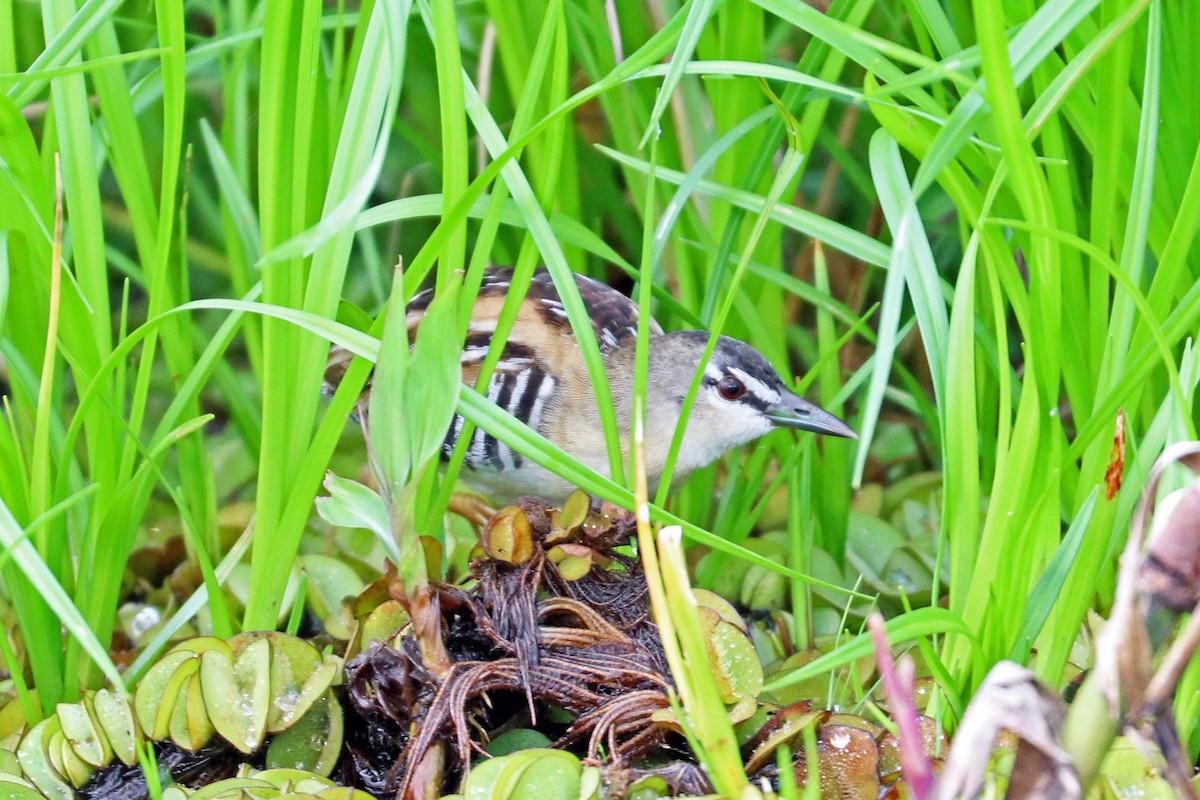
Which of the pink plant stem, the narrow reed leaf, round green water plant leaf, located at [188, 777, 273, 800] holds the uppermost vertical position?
A: the narrow reed leaf

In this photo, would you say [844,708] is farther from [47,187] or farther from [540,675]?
[47,187]

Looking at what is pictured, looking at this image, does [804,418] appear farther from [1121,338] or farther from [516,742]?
[516,742]

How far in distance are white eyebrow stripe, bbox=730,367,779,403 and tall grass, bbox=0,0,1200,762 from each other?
0.11 metres

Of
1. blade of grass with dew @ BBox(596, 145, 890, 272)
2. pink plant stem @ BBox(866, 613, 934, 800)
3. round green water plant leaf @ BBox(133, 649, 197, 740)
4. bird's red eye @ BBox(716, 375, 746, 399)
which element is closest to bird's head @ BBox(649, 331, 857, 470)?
bird's red eye @ BBox(716, 375, 746, 399)

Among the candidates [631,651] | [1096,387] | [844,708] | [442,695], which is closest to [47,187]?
[442,695]

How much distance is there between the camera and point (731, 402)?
8.71 feet

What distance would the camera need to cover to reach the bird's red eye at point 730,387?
263cm

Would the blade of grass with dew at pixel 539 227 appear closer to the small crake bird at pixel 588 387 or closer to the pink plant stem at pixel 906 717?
the small crake bird at pixel 588 387

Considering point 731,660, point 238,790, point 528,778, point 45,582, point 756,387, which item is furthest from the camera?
point 756,387

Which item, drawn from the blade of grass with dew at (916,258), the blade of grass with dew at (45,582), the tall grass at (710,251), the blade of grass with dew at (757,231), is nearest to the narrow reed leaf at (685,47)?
the tall grass at (710,251)

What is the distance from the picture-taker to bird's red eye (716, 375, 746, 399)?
2.63 m

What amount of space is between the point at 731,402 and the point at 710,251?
0.35 m

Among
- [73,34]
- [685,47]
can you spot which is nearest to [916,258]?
[685,47]

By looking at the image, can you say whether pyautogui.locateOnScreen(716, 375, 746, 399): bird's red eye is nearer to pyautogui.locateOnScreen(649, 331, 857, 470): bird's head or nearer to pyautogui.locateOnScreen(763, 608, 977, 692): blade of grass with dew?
pyautogui.locateOnScreen(649, 331, 857, 470): bird's head
